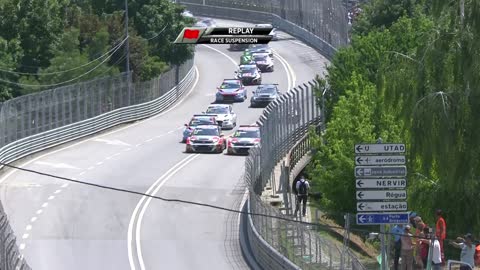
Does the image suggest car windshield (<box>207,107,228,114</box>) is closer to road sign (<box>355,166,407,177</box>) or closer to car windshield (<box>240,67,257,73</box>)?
car windshield (<box>240,67,257,73</box>)

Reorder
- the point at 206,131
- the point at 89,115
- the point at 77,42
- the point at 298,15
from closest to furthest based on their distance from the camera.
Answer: the point at 206,131
the point at 89,115
the point at 77,42
the point at 298,15

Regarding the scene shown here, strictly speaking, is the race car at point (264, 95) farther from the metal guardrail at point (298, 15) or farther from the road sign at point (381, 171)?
the road sign at point (381, 171)

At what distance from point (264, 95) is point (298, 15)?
1234 inches

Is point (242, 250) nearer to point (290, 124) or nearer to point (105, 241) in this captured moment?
point (105, 241)

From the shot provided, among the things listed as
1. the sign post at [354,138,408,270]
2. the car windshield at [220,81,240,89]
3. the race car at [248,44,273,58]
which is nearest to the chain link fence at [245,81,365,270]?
the sign post at [354,138,408,270]

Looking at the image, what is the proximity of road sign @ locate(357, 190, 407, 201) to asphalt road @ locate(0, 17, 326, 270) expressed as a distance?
527 inches

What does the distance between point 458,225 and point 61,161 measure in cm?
2843

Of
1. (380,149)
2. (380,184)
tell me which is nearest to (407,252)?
(380,184)

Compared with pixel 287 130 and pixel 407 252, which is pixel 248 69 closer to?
pixel 287 130

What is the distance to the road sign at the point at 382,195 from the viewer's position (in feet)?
81.6

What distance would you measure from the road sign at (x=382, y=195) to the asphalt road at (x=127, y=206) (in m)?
13.4

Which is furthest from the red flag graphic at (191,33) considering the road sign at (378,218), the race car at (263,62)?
the race car at (263,62)

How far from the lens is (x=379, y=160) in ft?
82.0

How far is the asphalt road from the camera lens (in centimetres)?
3984
